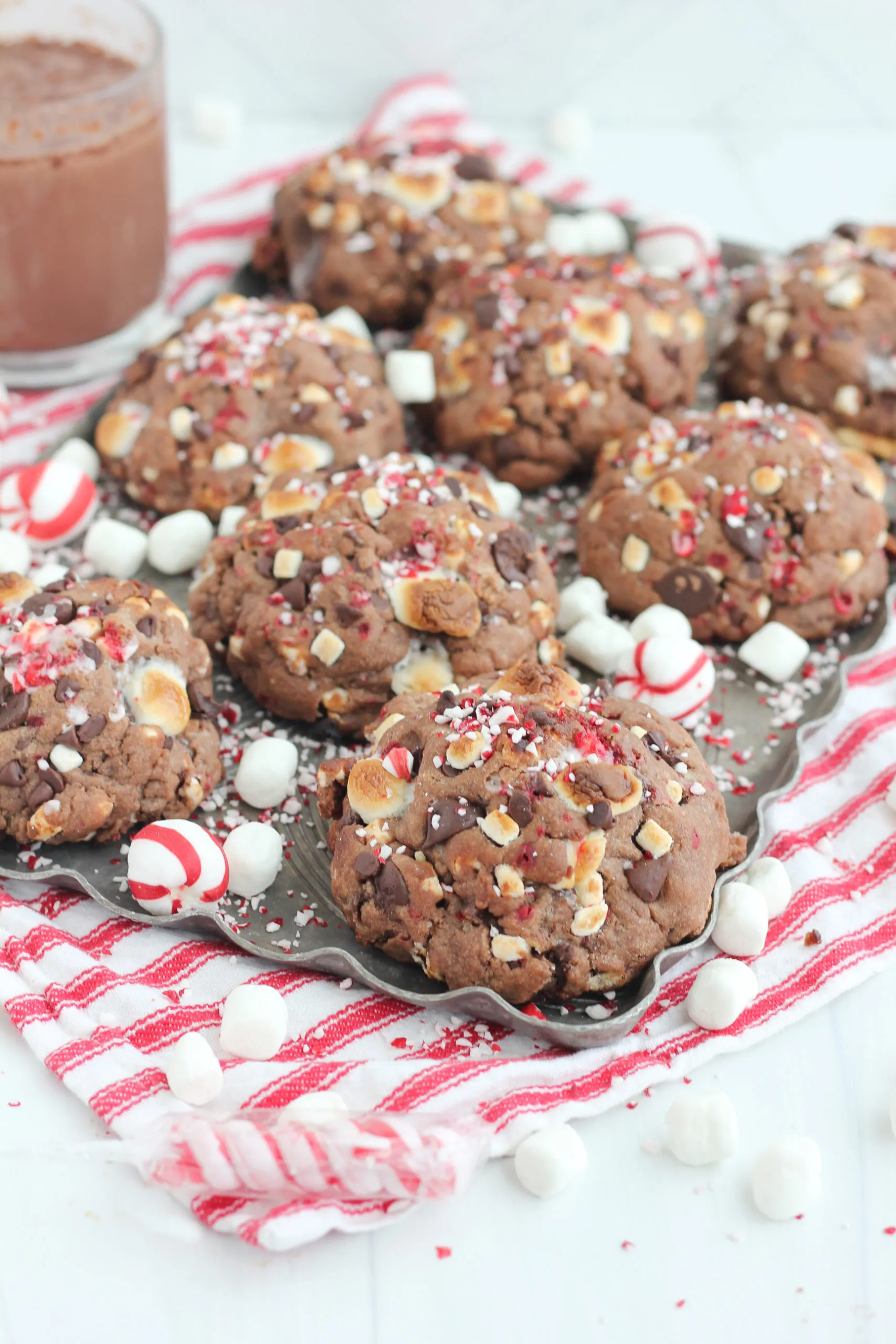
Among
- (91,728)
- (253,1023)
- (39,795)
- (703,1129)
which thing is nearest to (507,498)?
(91,728)

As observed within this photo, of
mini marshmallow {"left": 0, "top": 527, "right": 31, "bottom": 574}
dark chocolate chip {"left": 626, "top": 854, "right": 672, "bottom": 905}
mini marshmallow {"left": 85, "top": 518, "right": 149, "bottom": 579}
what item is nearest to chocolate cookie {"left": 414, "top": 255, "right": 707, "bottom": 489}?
mini marshmallow {"left": 85, "top": 518, "right": 149, "bottom": 579}

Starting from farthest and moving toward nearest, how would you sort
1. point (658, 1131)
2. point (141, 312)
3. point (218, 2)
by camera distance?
point (218, 2) → point (141, 312) → point (658, 1131)

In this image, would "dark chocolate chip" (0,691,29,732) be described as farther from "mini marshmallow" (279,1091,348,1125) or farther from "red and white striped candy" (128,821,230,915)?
"mini marshmallow" (279,1091,348,1125)

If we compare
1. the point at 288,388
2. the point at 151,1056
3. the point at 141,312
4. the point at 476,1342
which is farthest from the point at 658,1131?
the point at 141,312

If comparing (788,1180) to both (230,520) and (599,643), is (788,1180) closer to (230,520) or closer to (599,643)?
(599,643)

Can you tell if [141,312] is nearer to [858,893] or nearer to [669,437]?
[669,437]
